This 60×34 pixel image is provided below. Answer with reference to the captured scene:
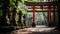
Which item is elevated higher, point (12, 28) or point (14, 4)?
point (14, 4)

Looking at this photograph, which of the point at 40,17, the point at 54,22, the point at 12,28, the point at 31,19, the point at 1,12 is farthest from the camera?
the point at 40,17

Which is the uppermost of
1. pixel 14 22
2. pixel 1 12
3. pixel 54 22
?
pixel 1 12

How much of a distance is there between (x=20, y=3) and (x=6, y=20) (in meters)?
1.73

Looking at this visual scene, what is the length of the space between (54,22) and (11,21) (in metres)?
7.13

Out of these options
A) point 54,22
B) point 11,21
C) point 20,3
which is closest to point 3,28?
point 11,21

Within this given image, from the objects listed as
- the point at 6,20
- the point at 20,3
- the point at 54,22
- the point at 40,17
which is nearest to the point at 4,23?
the point at 6,20

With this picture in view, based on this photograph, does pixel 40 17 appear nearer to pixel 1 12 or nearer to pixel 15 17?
pixel 15 17

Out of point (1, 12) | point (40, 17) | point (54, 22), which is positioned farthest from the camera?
point (40, 17)

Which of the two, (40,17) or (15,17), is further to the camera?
(40,17)

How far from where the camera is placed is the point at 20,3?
10.5 meters

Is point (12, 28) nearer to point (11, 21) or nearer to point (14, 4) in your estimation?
point (11, 21)

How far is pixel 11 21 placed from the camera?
10.5m

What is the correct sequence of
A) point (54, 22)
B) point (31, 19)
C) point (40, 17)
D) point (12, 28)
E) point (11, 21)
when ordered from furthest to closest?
point (40, 17), point (31, 19), point (54, 22), point (11, 21), point (12, 28)

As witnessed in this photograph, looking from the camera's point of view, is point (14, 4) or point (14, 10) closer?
point (14, 4)
